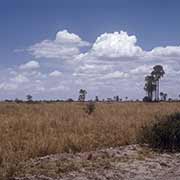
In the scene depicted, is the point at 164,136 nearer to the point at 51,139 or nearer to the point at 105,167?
the point at 51,139

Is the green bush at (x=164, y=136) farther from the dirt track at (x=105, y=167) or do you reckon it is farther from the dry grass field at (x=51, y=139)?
the dirt track at (x=105, y=167)

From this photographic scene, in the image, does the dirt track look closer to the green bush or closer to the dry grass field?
the dry grass field

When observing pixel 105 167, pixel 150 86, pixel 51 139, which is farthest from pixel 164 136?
pixel 150 86

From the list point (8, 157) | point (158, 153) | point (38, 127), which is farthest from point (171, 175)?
point (38, 127)

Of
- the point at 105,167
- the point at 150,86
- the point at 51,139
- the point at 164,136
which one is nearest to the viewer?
the point at 105,167

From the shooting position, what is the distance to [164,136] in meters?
15.3

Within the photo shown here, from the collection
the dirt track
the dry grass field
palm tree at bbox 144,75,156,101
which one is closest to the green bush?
the dry grass field

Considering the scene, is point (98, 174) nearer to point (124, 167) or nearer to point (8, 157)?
point (124, 167)

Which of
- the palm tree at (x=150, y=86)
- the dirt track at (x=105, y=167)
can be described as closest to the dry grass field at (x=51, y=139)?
the dirt track at (x=105, y=167)

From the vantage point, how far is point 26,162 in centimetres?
1182

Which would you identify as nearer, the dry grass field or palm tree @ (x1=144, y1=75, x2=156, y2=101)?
the dry grass field

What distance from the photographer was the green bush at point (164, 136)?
597 inches

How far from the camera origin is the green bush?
49.7 feet

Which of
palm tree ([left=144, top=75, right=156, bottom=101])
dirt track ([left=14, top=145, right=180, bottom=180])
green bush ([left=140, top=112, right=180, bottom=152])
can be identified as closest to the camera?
dirt track ([left=14, top=145, right=180, bottom=180])
